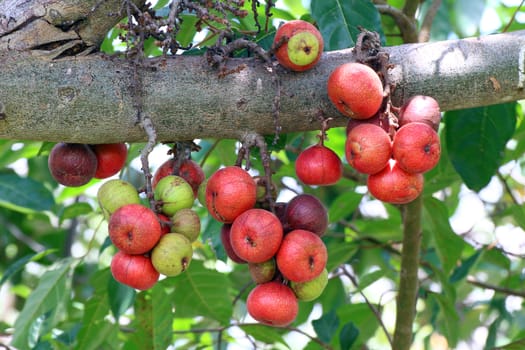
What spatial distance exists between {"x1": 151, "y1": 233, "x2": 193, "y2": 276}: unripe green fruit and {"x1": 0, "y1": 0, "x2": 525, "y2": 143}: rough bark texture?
30 cm

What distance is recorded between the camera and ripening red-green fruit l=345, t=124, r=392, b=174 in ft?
5.45

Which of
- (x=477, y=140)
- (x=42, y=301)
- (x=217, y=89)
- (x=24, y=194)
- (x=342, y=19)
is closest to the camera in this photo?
(x=217, y=89)

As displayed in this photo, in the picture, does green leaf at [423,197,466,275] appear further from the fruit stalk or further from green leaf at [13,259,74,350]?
green leaf at [13,259,74,350]

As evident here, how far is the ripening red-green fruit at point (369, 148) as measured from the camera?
5.45 ft

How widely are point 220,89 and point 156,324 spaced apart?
3.97 ft

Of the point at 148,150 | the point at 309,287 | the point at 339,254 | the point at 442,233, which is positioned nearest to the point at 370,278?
the point at 339,254

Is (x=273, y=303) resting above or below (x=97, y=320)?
above

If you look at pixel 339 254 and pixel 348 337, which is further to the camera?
pixel 339 254

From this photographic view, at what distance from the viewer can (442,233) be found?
10.2ft

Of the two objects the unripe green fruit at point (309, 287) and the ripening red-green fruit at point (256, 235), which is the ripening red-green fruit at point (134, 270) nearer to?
the ripening red-green fruit at point (256, 235)

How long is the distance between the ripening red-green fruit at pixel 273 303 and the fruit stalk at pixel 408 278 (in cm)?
128

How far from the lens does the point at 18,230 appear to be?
507 centimetres

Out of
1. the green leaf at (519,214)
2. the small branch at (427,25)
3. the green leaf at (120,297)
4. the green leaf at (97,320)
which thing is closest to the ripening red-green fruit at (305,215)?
the green leaf at (120,297)

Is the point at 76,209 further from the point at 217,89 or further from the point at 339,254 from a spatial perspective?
the point at 217,89
